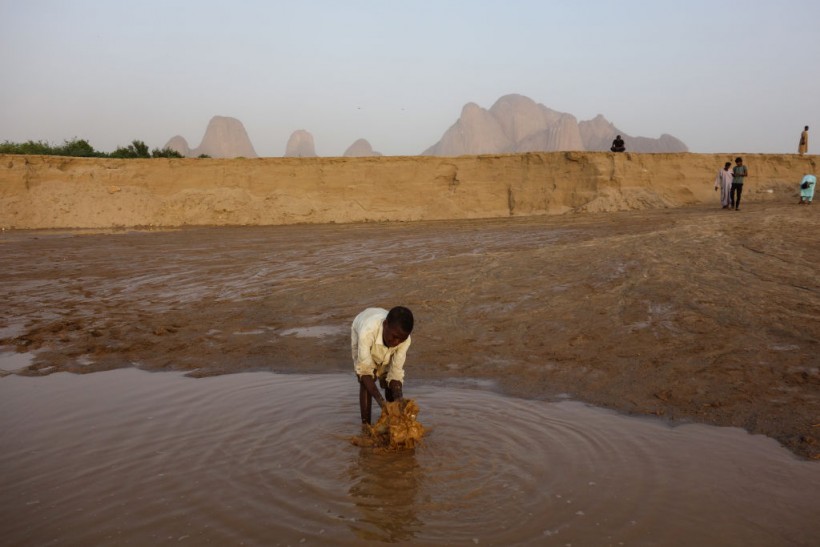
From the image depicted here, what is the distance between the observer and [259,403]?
5.17 meters

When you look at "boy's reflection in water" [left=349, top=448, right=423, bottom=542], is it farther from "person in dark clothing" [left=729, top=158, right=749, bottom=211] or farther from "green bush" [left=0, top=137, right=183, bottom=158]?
"green bush" [left=0, top=137, right=183, bottom=158]

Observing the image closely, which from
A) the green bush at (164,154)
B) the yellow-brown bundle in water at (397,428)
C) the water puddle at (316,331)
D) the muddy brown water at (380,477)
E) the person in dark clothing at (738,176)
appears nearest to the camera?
the muddy brown water at (380,477)

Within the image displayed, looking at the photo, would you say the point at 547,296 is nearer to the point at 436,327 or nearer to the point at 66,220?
the point at 436,327

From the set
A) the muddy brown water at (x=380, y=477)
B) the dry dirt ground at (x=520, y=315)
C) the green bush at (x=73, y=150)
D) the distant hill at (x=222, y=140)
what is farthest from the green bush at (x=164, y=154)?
the distant hill at (x=222, y=140)

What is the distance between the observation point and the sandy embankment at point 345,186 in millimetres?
21344

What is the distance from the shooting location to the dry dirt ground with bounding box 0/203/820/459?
17.6ft

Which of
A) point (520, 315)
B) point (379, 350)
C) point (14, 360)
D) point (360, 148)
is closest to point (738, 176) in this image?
point (520, 315)

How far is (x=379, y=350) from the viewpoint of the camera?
14.4ft

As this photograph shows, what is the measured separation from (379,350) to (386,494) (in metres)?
1.01

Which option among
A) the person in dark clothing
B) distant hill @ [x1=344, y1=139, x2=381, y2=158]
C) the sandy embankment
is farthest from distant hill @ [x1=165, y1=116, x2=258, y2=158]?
the person in dark clothing

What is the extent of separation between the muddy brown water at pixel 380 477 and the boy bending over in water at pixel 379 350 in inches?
A: 14.3

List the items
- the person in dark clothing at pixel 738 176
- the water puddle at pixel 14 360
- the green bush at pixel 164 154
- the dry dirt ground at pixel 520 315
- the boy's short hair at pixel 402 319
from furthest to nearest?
the green bush at pixel 164 154 → the person in dark clothing at pixel 738 176 → the water puddle at pixel 14 360 → the dry dirt ground at pixel 520 315 → the boy's short hair at pixel 402 319

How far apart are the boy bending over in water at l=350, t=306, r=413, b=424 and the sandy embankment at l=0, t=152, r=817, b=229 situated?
670 inches

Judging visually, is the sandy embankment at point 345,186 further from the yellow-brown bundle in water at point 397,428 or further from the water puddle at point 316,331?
the yellow-brown bundle in water at point 397,428
